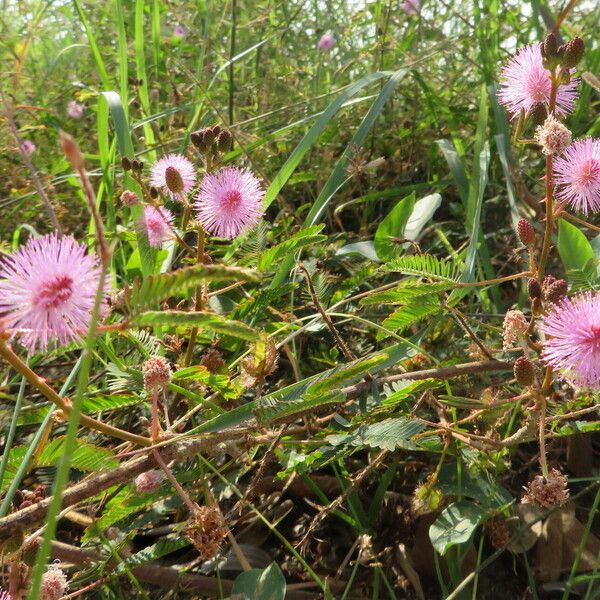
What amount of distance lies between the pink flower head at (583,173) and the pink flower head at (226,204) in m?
0.51

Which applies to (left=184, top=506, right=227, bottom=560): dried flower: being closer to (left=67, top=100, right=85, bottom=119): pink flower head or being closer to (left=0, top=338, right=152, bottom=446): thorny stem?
(left=0, top=338, right=152, bottom=446): thorny stem

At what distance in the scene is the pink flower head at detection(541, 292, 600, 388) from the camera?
2.91 ft

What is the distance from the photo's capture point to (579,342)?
0.90 meters

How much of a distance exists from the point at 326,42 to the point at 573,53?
181 centimetres

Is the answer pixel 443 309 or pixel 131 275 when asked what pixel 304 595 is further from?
pixel 131 275

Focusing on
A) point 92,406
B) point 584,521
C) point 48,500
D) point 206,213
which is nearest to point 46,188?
point 206,213

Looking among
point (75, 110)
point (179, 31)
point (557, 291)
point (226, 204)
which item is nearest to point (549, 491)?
point (557, 291)

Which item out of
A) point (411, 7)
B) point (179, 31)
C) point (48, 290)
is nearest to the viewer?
point (48, 290)

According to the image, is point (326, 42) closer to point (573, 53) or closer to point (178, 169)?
point (178, 169)

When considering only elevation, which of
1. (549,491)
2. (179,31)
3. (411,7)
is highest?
(179,31)

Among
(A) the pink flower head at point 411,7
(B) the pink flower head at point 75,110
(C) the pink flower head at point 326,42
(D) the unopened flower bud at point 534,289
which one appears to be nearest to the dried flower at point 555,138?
(D) the unopened flower bud at point 534,289

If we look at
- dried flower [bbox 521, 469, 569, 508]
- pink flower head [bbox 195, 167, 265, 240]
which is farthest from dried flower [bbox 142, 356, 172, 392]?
dried flower [bbox 521, 469, 569, 508]

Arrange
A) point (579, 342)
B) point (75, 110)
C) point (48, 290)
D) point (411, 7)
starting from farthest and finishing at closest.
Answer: point (75, 110) < point (411, 7) < point (579, 342) < point (48, 290)

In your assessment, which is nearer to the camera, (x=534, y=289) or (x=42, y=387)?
(x=42, y=387)
